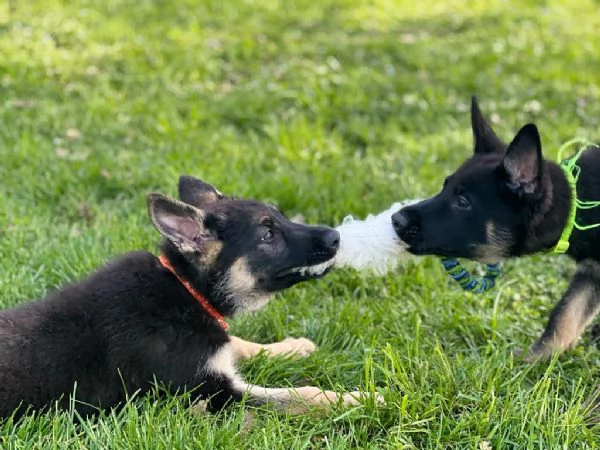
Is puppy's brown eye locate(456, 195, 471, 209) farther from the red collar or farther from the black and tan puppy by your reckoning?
the red collar

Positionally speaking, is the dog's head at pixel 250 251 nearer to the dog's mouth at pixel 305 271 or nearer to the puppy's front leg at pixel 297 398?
the dog's mouth at pixel 305 271

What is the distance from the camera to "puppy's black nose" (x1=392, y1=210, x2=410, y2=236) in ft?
13.4

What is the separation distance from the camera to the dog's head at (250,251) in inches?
148

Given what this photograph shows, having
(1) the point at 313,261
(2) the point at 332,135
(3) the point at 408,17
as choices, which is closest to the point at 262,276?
(1) the point at 313,261

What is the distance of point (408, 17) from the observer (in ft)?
35.9

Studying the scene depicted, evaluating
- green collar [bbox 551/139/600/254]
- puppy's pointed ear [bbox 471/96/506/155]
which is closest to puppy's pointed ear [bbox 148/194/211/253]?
puppy's pointed ear [bbox 471/96/506/155]

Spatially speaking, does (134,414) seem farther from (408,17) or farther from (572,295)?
(408,17)

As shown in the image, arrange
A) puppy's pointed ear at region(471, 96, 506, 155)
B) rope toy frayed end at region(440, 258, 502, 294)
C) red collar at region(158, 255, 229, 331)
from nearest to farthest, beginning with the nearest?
red collar at region(158, 255, 229, 331) < puppy's pointed ear at region(471, 96, 506, 155) < rope toy frayed end at region(440, 258, 502, 294)

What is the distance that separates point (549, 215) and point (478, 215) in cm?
39

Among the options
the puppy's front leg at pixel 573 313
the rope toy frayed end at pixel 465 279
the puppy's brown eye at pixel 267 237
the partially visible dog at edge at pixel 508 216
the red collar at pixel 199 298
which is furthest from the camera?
the rope toy frayed end at pixel 465 279

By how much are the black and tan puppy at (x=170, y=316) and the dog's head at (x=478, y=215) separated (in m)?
0.53

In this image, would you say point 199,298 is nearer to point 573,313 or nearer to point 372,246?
point 372,246

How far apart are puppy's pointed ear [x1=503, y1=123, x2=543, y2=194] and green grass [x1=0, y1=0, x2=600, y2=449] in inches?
36.9

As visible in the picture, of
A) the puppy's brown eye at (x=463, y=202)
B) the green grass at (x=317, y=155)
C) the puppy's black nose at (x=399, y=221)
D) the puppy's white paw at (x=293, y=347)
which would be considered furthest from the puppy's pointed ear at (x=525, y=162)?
the puppy's white paw at (x=293, y=347)
